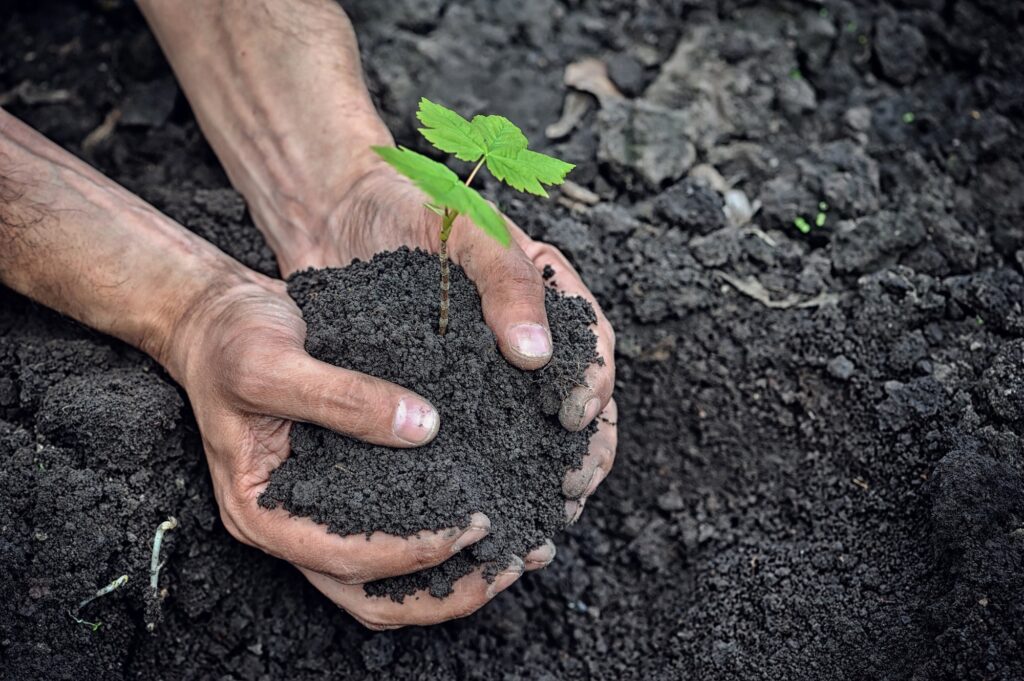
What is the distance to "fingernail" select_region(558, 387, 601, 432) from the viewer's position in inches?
89.0

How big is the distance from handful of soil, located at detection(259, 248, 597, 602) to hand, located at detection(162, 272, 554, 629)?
1.6 inches

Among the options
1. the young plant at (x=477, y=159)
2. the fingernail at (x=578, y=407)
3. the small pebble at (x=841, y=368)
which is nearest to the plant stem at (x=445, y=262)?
the young plant at (x=477, y=159)

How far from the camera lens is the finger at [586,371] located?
2.27 meters

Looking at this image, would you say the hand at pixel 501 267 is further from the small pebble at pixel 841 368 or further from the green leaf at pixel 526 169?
the small pebble at pixel 841 368

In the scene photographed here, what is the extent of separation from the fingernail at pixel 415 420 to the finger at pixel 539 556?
1.39 feet

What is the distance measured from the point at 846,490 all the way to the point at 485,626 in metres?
1.16

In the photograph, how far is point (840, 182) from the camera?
3.14 m

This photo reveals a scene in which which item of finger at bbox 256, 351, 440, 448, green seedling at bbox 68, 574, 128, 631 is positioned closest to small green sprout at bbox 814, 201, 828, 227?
finger at bbox 256, 351, 440, 448

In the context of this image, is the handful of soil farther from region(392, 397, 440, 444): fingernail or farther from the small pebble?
the small pebble

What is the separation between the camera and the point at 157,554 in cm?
232

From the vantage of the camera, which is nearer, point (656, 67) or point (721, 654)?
point (721, 654)

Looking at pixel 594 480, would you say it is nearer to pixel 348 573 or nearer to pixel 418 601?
pixel 418 601

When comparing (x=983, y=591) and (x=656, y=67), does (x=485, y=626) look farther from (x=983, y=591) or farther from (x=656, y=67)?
(x=656, y=67)

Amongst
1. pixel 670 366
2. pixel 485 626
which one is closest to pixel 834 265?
pixel 670 366
